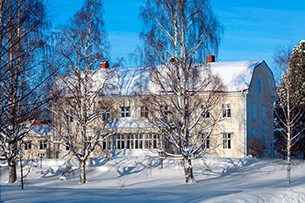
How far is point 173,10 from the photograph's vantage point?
27375mm

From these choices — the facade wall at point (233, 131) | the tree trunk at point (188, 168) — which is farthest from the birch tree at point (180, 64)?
the facade wall at point (233, 131)

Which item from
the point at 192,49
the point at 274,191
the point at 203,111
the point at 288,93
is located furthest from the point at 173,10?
the point at 274,191

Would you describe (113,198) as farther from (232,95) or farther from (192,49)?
(232,95)

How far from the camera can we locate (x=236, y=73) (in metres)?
41.5

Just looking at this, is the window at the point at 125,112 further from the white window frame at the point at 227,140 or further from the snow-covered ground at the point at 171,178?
the white window frame at the point at 227,140

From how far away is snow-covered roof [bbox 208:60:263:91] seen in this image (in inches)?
1604

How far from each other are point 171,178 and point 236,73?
13770mm

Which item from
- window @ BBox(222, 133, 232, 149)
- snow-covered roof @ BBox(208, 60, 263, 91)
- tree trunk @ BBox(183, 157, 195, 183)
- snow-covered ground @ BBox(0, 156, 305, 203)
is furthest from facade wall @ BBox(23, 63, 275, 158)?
tree trunk @ BBox(183, 157, 195, 183)

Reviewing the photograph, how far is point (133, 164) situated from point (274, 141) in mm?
18870

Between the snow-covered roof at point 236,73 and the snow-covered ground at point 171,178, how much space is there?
21.9ft

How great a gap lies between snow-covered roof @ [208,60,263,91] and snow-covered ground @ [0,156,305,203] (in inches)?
262

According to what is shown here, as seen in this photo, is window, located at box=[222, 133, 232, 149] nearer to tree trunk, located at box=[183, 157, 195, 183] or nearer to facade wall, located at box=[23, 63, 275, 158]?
facade wall, located at box=[23, 63, 275, 158]

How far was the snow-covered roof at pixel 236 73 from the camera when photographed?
134 feet

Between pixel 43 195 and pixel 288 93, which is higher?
pixel 288 93
